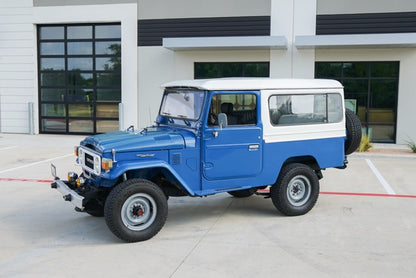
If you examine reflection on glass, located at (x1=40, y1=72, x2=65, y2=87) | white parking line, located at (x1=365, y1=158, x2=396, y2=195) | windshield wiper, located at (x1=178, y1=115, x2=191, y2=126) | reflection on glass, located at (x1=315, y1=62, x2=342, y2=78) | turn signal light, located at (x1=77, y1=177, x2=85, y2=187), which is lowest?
white parking line, located at (x1=365, y1=158, x2=396, y2=195)

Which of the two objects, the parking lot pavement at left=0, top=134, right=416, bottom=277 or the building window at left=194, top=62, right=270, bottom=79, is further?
the building window at left=194, top=62, right=270, bottom=79

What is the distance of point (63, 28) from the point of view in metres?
18.0

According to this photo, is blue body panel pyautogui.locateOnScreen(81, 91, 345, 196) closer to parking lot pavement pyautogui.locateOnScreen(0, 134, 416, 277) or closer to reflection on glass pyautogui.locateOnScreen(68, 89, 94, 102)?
parking lot pavement pyautogui.locateOnScreen(0, 134, 416, 277)

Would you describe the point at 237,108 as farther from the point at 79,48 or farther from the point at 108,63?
the point at 79,48

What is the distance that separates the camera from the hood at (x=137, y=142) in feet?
19.3

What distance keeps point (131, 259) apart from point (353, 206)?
13.4ft

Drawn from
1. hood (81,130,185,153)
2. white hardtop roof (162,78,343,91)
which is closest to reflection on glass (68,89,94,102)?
white hardtop roof (162,78,343,91)

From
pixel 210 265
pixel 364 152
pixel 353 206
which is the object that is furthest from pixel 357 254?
pixel 364 152

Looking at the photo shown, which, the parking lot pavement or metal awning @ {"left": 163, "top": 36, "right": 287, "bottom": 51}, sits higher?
metal awning @ {"left": 163, "top": 36, "right": 287, "bottom": 51}

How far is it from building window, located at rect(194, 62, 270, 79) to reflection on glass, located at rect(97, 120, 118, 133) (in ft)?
12.2

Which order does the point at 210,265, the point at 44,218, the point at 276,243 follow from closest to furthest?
the point at 210,265 < the point at 276,243 < the point at 44,218

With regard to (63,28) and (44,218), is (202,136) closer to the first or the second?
(44,218)

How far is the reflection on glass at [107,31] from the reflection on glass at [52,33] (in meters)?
1.46

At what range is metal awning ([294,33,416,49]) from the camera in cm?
1411
